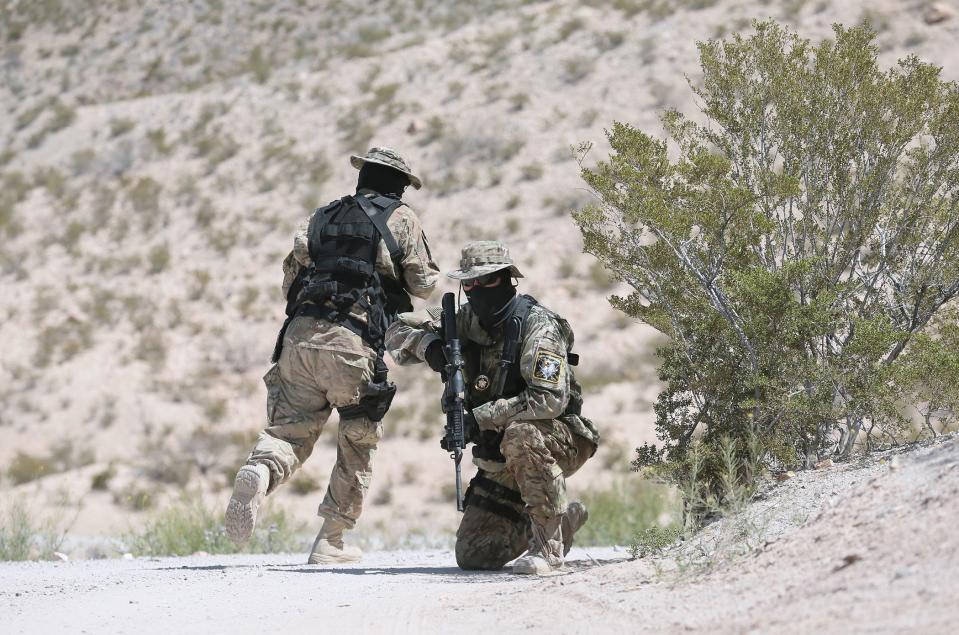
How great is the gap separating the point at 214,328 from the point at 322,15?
14683 millimetres

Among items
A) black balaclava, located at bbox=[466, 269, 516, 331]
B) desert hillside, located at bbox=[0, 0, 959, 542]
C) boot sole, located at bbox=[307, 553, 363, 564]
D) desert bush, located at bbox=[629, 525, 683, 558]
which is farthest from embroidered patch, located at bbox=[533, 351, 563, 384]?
desert hillside, located at bbox=[0, 0, 959, 542]

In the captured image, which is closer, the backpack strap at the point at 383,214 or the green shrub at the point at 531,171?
the backpack strap at the point at 383,214

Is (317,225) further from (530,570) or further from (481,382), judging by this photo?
(530,570)

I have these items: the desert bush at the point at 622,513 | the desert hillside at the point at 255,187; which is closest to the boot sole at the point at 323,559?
the desert bush at the point at 622,513

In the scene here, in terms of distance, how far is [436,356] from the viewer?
5.58 meters

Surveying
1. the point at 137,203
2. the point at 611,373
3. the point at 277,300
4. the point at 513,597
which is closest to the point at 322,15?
the point at 137,203

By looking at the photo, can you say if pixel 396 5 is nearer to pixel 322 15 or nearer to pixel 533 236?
pixel 322 15

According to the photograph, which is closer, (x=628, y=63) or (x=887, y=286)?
(x=887, y=286)

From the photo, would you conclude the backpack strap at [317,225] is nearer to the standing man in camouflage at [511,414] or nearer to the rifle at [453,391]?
the standing man in camouflage at [511,414]

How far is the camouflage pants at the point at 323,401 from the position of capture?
5.77 meters

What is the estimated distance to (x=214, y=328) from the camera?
1702 cm

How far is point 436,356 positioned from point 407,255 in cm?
69

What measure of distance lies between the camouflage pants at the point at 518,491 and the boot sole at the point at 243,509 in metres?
1.10

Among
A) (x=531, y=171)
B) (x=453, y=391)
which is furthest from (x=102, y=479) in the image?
(x=531, y=171)
